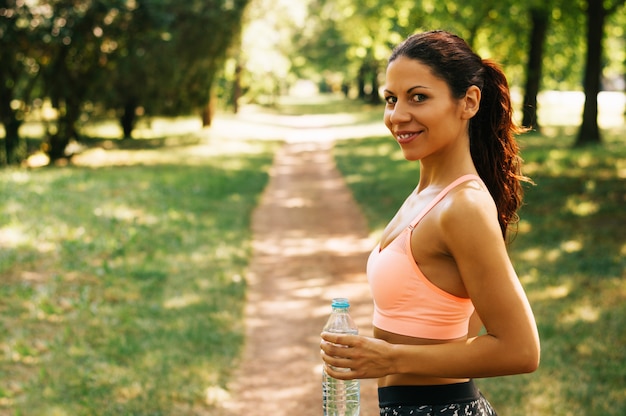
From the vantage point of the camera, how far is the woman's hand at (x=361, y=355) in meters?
2.01

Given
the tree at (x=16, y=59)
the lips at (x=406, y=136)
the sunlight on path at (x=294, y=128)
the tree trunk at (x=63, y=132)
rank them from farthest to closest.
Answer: the sunlight on path at (x=294, y=128), the tree trunk at (x=63, y=132), the tree at (x=16, y=59), the lips at (x=406, y=136)

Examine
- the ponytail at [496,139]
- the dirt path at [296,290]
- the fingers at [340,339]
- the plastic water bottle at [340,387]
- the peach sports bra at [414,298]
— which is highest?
the ponytail at [496,139]

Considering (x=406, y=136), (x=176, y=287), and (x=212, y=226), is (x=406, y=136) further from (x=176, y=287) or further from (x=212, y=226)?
(x=212, y=226)

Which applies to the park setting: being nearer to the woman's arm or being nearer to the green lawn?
the green lawn

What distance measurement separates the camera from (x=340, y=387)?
2.52 metres

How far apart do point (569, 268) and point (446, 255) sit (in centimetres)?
777

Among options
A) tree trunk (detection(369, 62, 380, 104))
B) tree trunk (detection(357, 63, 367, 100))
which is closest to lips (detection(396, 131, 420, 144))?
tree trunk (detection(369, 62, 380, 104))

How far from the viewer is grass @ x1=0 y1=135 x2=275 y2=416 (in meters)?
5.93

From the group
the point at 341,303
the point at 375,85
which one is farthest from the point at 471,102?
the point at 375,85

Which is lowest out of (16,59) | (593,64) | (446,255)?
(446,255)

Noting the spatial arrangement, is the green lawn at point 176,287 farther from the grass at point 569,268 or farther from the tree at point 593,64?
the tree at point 593,64

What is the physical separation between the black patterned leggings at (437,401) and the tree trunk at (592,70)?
17993 mm

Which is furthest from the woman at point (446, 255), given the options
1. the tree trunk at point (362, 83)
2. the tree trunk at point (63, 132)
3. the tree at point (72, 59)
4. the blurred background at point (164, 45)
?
the tree trunk at point (362, 83)

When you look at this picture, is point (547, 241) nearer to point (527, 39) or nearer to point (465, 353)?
point (465, 353)
